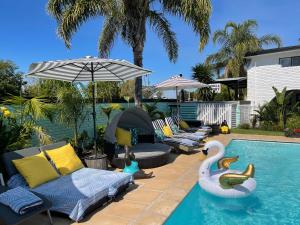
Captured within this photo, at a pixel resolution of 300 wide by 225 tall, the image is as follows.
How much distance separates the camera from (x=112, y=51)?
49.9 ft

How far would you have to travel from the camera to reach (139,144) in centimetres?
1015

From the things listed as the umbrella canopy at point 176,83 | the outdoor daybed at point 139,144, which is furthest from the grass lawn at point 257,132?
the outdoor daybed at point 139,144

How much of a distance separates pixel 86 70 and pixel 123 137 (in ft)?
8.38

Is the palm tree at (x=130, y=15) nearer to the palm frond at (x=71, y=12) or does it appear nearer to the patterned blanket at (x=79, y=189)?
the palm frond at (x=71, y=12)

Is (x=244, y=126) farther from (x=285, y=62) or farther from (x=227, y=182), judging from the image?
(x=227, y=182)

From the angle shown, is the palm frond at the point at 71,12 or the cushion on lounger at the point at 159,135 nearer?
the cushion on lounger at the point at 159,135

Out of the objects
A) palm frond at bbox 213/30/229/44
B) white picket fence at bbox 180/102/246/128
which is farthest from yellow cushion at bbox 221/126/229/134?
palm frond at bbox 213/30/229/44

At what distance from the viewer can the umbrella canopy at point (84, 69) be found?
7100mm

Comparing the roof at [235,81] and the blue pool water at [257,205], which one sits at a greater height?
the roof at [235,81]

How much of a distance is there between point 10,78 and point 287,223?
43520mm

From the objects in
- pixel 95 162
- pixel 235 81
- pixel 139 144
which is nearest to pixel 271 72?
pixel 235 81

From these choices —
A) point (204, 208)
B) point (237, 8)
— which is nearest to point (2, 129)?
point (204, 208)

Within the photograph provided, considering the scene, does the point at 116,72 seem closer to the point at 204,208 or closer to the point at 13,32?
the point at 204,208

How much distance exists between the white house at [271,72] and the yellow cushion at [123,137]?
1392 centimetres
